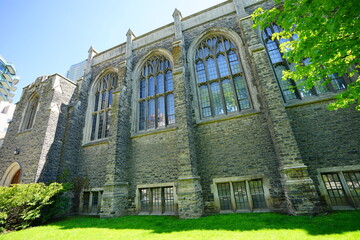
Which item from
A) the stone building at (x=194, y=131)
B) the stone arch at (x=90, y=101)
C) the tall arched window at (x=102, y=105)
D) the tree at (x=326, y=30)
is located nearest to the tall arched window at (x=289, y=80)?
the stone building at (x=194, y=131)

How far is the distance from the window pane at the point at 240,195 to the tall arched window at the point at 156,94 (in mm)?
4529

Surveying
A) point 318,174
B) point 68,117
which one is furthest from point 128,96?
point 318,174

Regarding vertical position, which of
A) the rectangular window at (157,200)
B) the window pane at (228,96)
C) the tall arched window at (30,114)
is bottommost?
the rectangular window at (157,200)

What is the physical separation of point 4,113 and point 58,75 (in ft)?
132

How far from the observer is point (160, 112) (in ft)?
31.2

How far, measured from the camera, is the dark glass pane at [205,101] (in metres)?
8.46

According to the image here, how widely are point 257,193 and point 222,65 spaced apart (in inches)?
259

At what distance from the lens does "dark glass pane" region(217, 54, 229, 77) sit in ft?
28.8

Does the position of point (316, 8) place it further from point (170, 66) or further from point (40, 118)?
point (40, 118)

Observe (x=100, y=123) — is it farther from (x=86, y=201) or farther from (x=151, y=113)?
(x=86, y=201)

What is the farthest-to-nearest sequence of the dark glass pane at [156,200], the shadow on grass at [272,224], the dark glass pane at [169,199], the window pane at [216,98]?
the window pane at [216,98], the dark glass pane at [156,200], the dark glass pane at [169,199], the shadow on grass at [272,224]

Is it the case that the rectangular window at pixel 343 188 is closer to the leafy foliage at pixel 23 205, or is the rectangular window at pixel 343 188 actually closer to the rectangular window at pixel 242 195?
the rectangular window at pixel 242 195

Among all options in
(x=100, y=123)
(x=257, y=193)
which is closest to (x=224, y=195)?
(x=257, y=193)

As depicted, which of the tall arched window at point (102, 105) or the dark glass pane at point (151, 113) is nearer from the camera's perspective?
the dark glass pane at point (151, 113)
